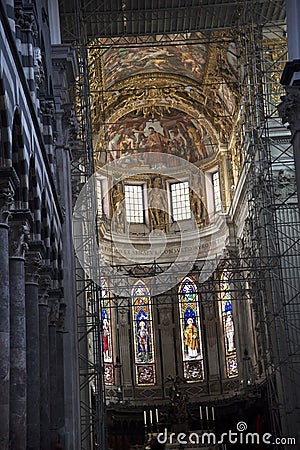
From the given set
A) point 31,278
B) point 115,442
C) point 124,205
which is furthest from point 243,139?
point 31,278

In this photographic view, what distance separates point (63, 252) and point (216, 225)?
61.6 feet

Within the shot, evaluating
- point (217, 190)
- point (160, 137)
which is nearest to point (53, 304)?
point (217, 190)

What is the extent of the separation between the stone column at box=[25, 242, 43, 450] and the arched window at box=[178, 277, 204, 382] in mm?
24595

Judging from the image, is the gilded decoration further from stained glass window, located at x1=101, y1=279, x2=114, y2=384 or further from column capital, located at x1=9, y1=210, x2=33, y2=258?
column capital, located at x1=9, y1=210, x2=33, y2=258

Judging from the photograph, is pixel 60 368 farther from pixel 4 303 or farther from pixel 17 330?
pixel 4 303

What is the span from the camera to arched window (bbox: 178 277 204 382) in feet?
140

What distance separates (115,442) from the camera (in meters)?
39.8

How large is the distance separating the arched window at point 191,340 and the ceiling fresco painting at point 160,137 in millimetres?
6588

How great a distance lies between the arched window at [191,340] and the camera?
140 feet

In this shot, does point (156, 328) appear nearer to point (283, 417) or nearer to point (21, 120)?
point (283, 417)

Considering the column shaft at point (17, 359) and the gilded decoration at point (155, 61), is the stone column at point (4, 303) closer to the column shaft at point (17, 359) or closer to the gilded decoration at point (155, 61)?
the column shaft at point (17, 359)

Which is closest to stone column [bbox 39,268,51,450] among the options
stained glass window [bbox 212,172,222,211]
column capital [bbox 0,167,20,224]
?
column capital [bbox 0,167,20,224]

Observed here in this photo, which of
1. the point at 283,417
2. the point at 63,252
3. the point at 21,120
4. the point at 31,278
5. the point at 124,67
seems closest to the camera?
the point at 21,120

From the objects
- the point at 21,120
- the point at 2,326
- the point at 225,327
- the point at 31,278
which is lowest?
the point at 2,326
